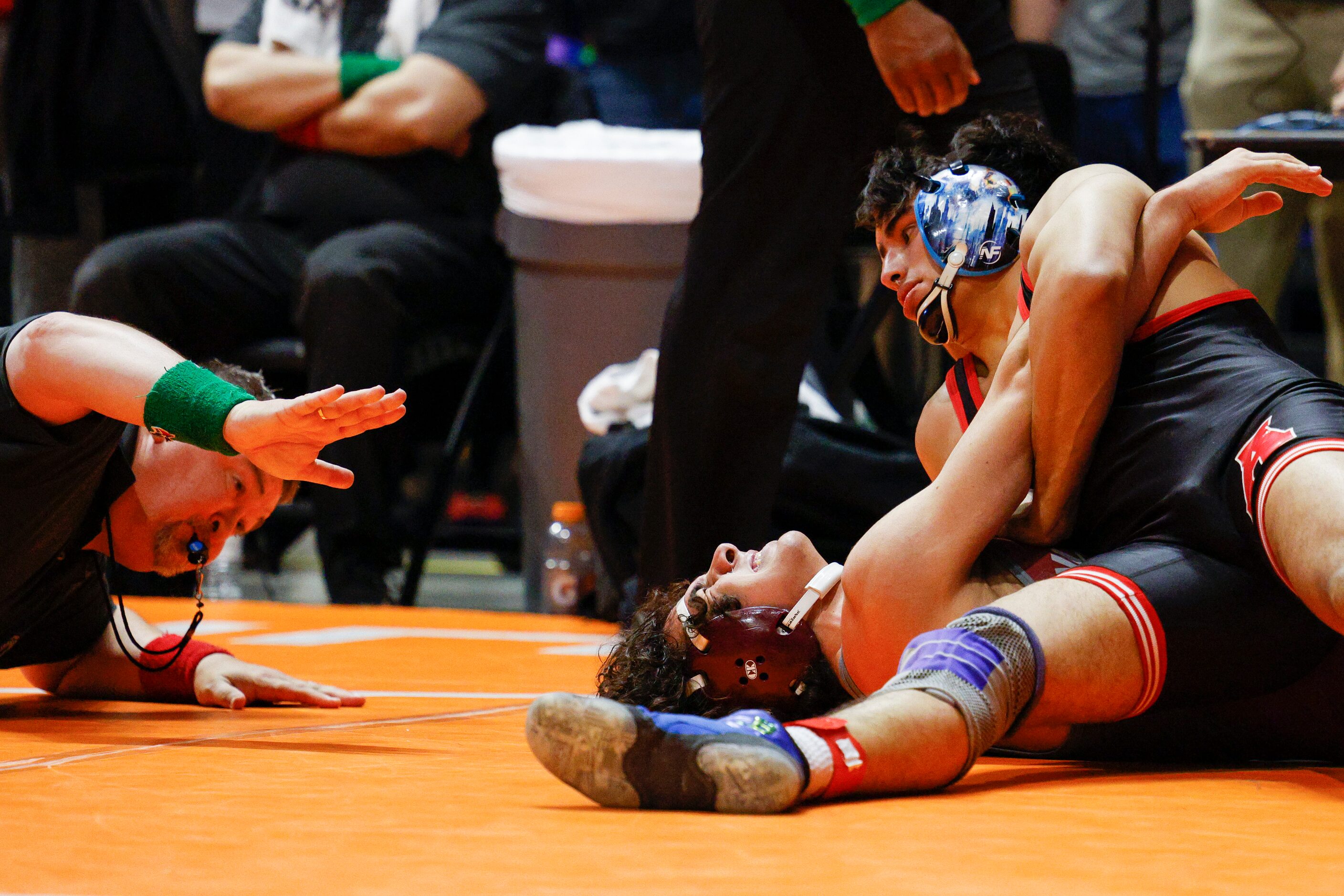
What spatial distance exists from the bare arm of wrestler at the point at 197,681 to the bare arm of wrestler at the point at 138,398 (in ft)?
1.79

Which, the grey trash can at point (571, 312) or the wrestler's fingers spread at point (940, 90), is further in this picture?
the grey trash can at point (571, 312)

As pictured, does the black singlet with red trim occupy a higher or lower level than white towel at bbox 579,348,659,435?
higher

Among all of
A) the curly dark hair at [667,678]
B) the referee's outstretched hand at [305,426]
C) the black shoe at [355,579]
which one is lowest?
the black shoe at [355,579]

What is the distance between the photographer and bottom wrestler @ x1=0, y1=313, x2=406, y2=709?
83.2 inches

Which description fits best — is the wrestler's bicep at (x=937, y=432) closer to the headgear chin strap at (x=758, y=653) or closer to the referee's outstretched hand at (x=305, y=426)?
the headgear chin strap at (x=758, y=653)

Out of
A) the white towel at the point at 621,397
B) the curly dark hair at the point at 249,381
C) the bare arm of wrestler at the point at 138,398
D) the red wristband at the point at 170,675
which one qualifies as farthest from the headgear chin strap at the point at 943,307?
the white towel at the point at 621,397

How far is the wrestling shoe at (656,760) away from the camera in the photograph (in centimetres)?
167

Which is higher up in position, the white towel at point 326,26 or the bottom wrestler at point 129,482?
the white towel at point 326,26

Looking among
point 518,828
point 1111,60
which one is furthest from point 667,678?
point 1111,60

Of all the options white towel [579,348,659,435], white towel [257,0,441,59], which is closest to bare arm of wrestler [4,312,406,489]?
white towel [579,348,659,435]

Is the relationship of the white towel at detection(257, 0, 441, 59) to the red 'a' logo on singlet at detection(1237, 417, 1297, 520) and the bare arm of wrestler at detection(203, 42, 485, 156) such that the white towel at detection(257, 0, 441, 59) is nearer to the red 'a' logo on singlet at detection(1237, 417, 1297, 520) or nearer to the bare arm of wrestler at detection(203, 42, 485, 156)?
the bare arm of wrestler at detection(203, 42, 485, 156)

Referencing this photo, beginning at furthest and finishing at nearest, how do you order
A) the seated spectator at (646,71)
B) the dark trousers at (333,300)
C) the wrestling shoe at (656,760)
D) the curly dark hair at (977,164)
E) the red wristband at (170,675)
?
the seated spectator at (646,71) → the dark trousers at (333,300) → the red wristband at (170,675) → the curly dark hair at (977,164) → the wrestling shoe at (656,760)

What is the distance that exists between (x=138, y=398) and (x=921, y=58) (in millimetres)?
1435

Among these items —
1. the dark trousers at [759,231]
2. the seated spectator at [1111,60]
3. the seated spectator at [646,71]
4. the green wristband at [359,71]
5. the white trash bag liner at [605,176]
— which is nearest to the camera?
the dark trousers at [759,231]
